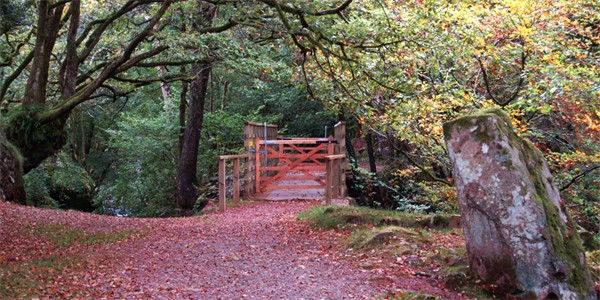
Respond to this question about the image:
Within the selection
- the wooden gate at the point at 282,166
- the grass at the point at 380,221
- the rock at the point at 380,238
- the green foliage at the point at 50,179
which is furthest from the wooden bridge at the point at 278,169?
the rock at the point at 380,238

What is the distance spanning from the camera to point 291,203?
46.2 ft

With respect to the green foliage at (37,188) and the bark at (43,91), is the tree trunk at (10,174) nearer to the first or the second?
the bark at (43,91)

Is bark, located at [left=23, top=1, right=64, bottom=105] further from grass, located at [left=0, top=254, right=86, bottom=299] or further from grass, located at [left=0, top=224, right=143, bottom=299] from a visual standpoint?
grass, located at [left=0, top=254, right=86, bottom=299]

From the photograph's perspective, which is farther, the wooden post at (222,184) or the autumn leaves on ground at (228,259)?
the wooden post at (222,184)

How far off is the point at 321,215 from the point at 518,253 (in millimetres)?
4740

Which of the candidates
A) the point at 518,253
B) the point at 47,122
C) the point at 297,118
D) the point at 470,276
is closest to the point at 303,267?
the point at 470,276

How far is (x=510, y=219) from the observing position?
531 cm

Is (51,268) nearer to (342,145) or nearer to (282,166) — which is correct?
(282,166)

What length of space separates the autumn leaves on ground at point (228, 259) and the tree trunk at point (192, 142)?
17.3 feet

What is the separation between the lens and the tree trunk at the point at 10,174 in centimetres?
1048

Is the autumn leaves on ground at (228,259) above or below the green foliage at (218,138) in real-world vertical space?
below

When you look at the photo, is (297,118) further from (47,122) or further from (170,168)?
(47,122)

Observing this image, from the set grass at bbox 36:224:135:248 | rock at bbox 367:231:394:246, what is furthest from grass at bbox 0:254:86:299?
rock at bbox 367:231:394:246

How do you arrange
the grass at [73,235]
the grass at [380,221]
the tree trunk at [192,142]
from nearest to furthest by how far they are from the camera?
the grass at [73,235] → the grass at [380,221] → the tree trunk at [192,142]
